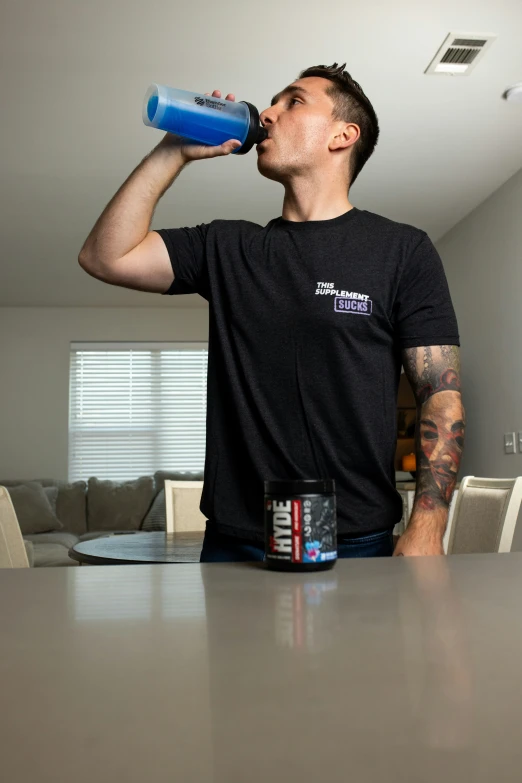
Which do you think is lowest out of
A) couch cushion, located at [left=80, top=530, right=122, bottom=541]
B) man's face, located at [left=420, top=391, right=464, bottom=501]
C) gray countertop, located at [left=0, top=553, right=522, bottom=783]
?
couch cushion, located at [left=80, top=530, right=122, bottom=541]

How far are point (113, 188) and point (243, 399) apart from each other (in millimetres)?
3434

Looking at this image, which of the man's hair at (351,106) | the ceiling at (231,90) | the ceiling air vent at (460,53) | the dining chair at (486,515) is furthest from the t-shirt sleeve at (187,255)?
the ceiling air vent at (460,53)

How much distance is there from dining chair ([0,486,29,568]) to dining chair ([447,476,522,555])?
4.23 feet

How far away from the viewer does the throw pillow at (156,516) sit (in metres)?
6.00

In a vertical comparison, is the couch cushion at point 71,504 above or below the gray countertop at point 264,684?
below

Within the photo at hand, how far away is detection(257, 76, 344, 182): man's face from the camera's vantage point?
1.30 metres

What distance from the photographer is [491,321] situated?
451 cm

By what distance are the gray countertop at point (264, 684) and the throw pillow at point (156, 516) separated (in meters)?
5.47

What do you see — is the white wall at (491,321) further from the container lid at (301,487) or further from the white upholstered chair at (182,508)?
the container lid at (301,487)

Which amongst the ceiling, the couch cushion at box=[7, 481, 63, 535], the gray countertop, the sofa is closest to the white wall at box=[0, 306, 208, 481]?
the sofa

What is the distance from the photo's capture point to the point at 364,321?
120 cm

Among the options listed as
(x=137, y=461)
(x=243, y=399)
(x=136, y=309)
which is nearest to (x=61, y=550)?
(x=137, y=461)

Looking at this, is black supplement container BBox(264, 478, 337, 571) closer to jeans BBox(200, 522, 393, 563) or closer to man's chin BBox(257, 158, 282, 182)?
jeans BBox(200, 522, 393, 563)

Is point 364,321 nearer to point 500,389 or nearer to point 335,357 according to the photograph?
point 335,357
